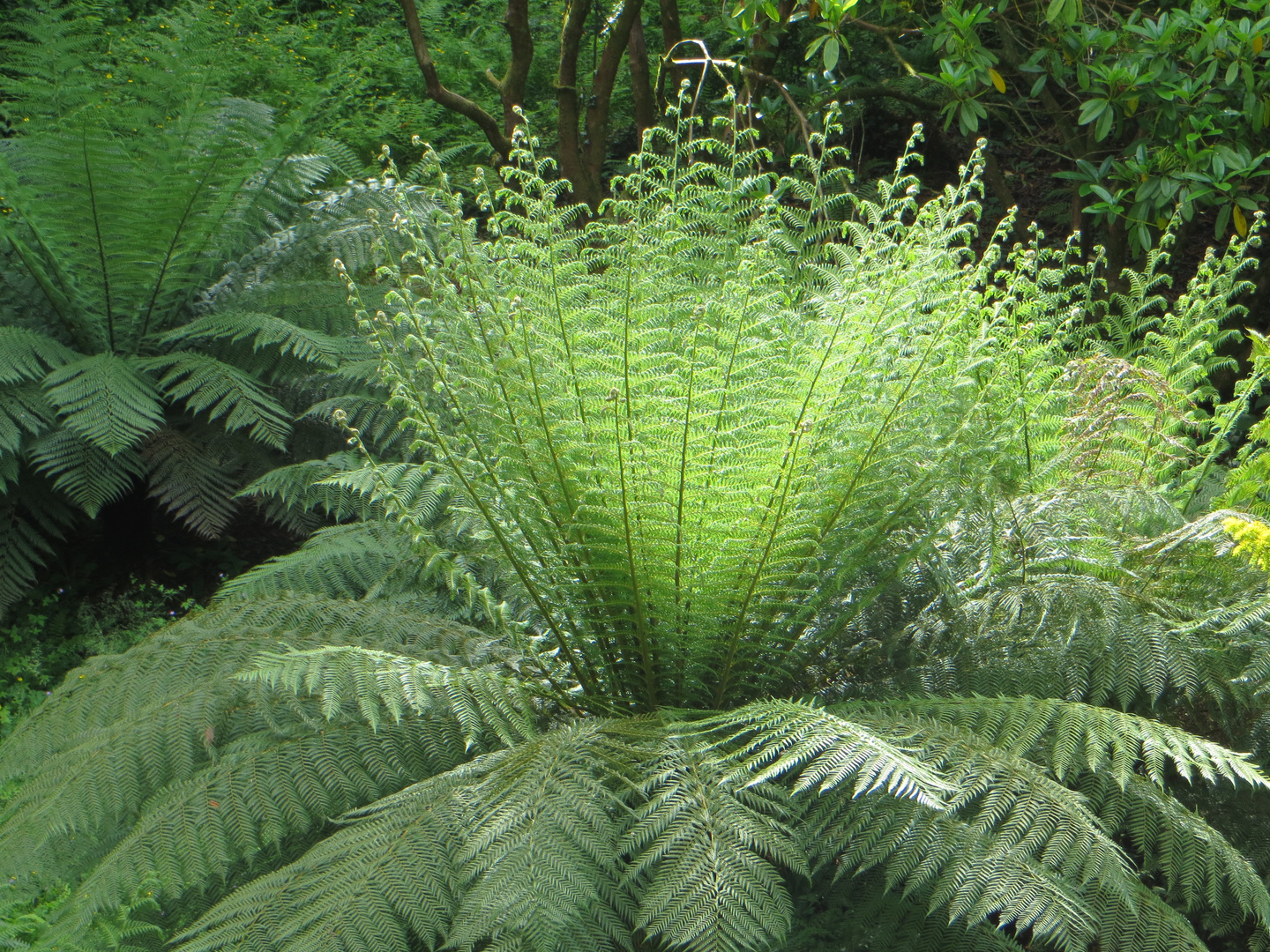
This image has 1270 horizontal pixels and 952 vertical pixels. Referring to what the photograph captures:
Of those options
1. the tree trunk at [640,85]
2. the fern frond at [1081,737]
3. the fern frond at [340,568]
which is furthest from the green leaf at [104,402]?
the tree trunk at [640,85]

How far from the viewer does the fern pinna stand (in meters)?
1.20

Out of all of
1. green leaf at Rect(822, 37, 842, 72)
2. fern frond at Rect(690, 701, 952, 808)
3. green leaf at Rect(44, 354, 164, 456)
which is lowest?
green leaf at Rect(44, 354, 164, 456)

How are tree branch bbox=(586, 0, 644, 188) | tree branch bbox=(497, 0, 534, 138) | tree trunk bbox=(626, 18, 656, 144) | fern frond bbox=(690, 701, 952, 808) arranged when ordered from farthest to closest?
tree trunk bbox=(626, 18, 656, 144) < tree branch bbox=(497, 0, 534, 138) < tree branch bbox=(586, 0, 644, 188) < fern frond bbox=(690, 701, 952, 808)

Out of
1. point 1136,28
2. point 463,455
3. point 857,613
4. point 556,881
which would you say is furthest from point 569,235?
point 1136,28

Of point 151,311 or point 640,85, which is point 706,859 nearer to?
point 151,311

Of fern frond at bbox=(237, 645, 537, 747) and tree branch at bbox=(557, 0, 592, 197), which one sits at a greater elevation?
tree branch at bbox=(557, 0, 592, 197)

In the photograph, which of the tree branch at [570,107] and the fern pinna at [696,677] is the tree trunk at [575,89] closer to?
the tree branch at [570,107]

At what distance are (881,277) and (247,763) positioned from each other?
1.19 metres

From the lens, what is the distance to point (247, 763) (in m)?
1.46

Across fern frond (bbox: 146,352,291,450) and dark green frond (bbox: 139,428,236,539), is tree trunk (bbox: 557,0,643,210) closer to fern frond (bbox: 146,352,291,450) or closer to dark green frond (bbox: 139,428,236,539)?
fern frond (bbox: 146,352,291,450)

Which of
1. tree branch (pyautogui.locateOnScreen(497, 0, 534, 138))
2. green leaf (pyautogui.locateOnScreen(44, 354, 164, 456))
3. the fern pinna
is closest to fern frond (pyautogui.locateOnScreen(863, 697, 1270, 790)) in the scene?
the fern pinna

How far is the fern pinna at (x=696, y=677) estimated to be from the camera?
1.20 metres

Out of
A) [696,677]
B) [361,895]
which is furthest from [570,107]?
[361,895]

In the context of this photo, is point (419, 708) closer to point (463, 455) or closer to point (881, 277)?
point (463, 455)
